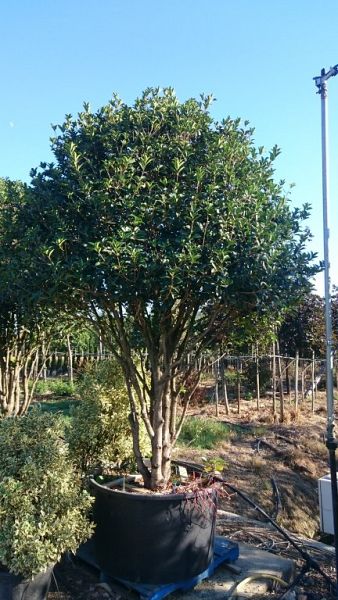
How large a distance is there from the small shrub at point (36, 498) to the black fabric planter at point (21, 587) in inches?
3.1

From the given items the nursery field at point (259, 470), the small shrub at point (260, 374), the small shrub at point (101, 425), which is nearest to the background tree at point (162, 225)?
the small shrub at point (101, 425)

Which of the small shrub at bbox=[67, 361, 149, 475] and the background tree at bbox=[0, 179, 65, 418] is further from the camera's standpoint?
the small shrub at bbox=[67, 361, 149, 475]

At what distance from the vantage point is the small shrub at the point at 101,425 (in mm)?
5016

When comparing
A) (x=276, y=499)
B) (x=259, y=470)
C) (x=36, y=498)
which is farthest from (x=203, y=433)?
(x=36, y=498)

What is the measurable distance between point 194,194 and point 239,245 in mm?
534

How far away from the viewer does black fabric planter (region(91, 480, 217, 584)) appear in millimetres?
4082

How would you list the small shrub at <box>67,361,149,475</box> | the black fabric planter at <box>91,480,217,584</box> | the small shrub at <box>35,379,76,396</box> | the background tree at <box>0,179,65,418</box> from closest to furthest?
the black fabric planter at <box>91,480,217,584</box>, the background tree at <box>0,179,65,418</box>, the small shrub at <box>67,361,149,475</box>, the small shrub at <box>35,379,76,396</box>

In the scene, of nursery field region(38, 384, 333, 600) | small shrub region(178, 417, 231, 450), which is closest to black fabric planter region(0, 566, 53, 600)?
nursery field region(38, 384, 333, 600)

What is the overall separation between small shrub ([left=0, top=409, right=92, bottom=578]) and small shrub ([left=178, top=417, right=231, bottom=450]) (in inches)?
198

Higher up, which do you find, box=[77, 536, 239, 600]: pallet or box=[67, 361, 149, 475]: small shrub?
box=[67, 361, 149, 475]: small shrub

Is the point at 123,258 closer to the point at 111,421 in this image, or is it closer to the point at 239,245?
the point at 239,245

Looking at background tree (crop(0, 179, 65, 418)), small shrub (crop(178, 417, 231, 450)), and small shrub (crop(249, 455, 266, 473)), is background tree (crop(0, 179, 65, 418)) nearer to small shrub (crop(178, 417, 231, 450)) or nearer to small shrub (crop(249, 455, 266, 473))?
→ small shrub (crop(178, 417, 231, 450))

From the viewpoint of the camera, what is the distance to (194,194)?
403 centimetres

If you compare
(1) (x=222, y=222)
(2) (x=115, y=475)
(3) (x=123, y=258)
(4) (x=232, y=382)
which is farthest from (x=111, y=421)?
(4) (x=232, y=382)
